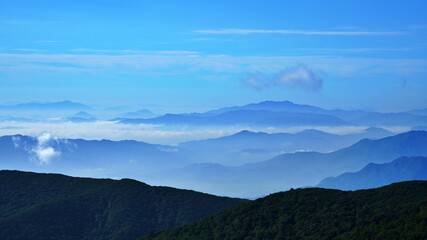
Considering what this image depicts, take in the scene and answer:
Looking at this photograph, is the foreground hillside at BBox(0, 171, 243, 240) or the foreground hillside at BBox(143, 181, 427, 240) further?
the foreground hillside at BBox(0, 171, 243, 240)

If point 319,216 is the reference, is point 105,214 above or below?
above

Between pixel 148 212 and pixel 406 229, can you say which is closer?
pixel 406 229

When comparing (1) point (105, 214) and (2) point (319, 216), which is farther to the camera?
(1) point (105, 214)

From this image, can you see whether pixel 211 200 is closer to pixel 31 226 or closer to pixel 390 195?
pixel 31 226

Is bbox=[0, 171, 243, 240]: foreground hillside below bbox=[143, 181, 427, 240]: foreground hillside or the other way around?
the other way around

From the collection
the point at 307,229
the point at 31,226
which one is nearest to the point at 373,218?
the point at 307,229

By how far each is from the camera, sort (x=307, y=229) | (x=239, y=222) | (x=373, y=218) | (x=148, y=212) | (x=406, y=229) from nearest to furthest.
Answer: (x=406, y=229) → (x=373, y=218) → (x=307, y=229) → (x=239, y=222) → (x=148, y=212)

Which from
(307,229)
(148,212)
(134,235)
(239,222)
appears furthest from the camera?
(148,212)

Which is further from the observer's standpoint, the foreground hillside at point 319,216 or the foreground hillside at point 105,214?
the foreground hillside at point 105,214
